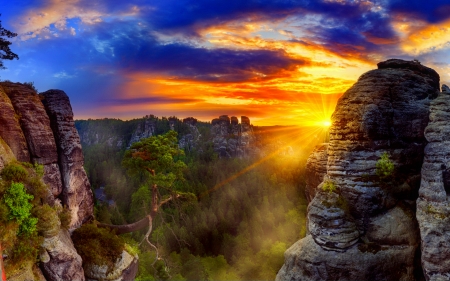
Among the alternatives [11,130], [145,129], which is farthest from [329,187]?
[145,129]

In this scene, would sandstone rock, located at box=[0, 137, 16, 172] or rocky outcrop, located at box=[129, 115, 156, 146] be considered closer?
sandstone rock, located at box=[0, 137, 16, 172]

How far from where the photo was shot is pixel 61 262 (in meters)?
14.8

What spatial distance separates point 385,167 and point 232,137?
139 metres

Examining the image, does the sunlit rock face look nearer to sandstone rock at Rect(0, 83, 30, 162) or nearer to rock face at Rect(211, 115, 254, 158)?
sandstone rock at Rect(0, 83, 30, 162)

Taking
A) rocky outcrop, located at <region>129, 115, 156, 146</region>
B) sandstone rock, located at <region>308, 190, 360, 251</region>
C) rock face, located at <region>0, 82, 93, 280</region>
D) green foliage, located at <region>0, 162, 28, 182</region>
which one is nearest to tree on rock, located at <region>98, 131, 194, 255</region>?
rock face, located at <region>0, 82, 93, 280</region>

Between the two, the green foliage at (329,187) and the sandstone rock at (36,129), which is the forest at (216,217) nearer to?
the sandstone rock at (36,129)

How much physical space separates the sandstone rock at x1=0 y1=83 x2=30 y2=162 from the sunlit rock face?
58.6 ft

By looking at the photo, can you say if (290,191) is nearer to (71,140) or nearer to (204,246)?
(204,246)

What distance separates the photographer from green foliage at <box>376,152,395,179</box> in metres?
16.6

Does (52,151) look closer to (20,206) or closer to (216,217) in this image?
(20,206)

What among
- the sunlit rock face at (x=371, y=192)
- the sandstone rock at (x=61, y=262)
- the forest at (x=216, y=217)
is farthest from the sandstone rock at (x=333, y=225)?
the sandstone rock at (x=61, y=262)

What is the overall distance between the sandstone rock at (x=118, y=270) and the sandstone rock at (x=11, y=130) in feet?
26.0

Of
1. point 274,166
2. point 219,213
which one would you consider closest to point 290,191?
point 219,213

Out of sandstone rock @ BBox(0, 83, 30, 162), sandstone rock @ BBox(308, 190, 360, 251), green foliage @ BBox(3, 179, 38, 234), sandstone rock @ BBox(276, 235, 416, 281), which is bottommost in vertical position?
sandstone rock @ BBox(276, 235, 416, 281)
